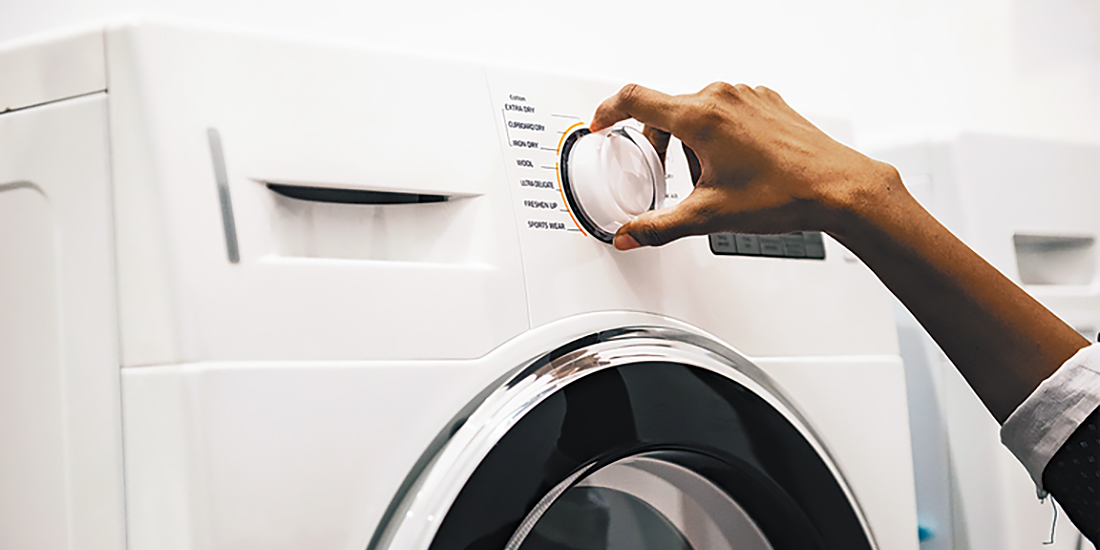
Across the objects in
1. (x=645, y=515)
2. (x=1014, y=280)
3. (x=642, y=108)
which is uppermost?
(x=642, y=108)

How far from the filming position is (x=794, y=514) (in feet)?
1.77

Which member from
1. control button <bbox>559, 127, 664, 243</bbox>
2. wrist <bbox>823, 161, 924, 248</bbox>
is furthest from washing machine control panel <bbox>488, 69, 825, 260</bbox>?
wrist <bbox>823, 161, 924, 248</bbox>

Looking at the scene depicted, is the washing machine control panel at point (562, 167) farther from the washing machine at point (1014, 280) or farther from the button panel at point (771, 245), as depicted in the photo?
the washing machine at point (1014, 280)

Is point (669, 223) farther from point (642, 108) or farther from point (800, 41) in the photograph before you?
point (800, 41)

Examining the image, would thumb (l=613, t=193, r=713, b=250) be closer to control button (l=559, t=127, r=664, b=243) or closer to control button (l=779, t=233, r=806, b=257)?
control button (l=559, t=127, r=664, b=243)

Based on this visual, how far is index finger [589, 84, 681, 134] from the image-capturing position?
476 mm

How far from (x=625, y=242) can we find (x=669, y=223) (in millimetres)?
35

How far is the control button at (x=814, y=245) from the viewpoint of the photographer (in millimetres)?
623

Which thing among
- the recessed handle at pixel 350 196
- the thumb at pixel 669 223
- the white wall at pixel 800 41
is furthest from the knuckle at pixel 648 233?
the white wall at pixel 800 41

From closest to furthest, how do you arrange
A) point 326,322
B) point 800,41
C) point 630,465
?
point 326,322 → point 630,465 → point 800,41

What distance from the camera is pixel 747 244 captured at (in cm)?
59

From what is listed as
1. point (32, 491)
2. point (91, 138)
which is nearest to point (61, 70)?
point (91, 138)

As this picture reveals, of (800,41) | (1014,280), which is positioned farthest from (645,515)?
(800,41)

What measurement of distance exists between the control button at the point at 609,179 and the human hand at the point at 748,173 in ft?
0.05
